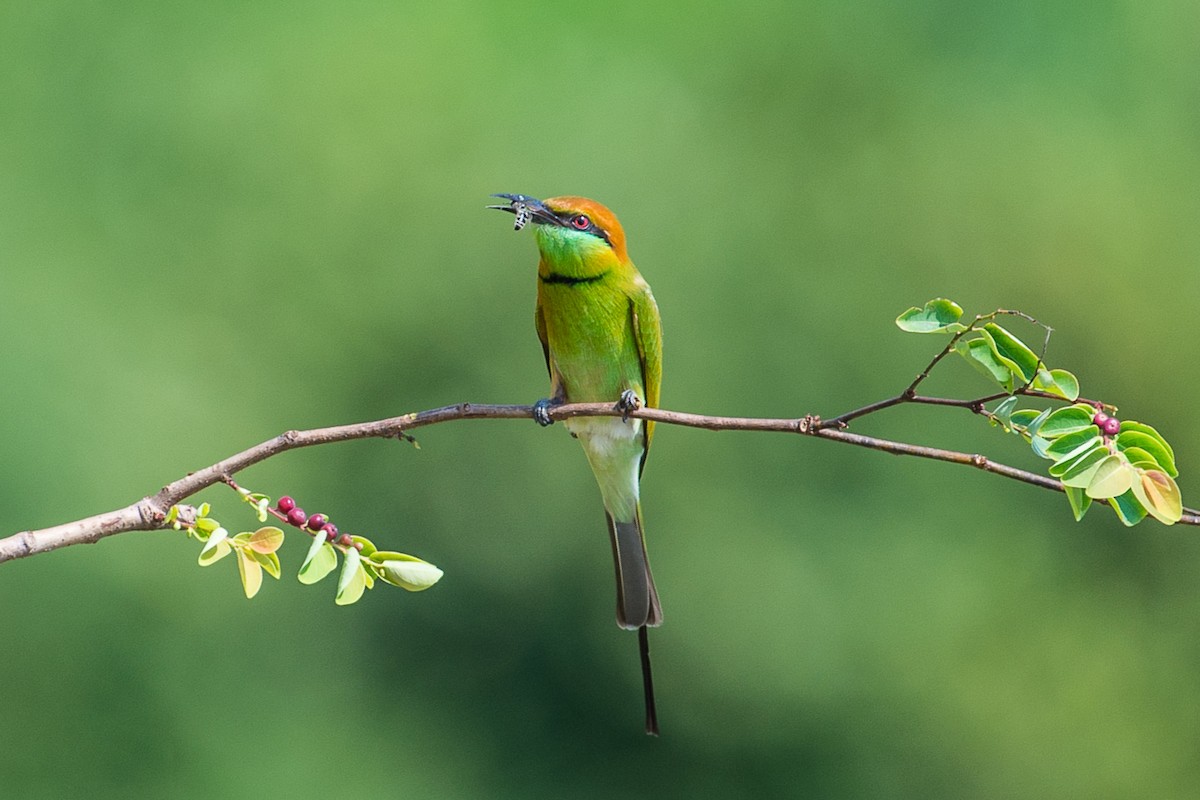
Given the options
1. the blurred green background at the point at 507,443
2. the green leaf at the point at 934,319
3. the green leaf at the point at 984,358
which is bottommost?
the blurred green background at the point at 507,443

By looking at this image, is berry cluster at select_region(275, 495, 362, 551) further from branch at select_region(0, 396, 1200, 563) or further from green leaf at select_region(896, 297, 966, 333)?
green leaf at select_region(896, 297, 966, 333)

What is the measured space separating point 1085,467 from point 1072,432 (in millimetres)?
32

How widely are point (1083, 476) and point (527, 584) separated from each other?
28.6 ft

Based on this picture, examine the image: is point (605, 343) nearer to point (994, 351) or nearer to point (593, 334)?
point (593, 334)

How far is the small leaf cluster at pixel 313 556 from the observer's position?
1.24m

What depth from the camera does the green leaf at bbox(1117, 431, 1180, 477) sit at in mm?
1262

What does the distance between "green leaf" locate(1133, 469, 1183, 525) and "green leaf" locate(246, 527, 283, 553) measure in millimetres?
703

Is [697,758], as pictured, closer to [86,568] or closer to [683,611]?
[683,611]

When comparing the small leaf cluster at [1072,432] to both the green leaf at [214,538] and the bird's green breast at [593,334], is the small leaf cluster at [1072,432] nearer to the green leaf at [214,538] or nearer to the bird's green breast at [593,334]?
the green leaf at [214,538]

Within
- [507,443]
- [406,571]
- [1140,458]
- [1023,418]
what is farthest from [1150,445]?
[507,443]

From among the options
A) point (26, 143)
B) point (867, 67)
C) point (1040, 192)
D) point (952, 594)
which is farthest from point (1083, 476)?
point (867, 67)

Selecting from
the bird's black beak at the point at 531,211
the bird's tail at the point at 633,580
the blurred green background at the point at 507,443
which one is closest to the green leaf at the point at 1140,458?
the bird's tail at the point at 633,580

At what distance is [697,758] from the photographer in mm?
10430

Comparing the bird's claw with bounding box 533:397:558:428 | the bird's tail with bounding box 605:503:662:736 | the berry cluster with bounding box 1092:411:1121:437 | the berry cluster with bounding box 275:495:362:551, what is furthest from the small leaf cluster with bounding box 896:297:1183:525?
the bird's tail with bounding box 605:503:662:736
